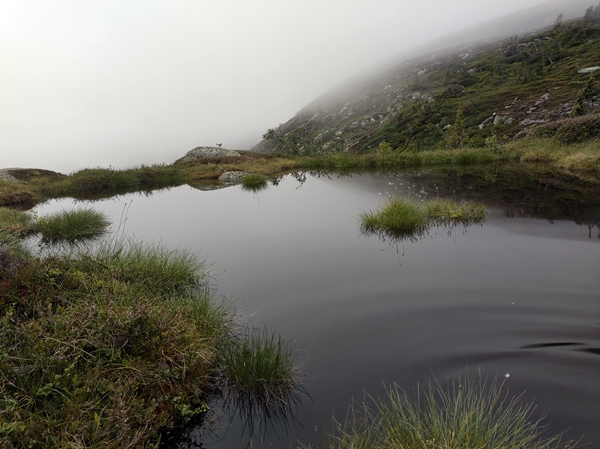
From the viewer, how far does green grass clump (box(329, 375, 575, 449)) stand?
2.84m

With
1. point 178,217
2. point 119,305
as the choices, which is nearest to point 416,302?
point 119,305

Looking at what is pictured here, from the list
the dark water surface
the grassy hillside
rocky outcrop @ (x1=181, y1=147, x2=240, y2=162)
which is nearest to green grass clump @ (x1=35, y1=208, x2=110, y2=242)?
the dark water surface

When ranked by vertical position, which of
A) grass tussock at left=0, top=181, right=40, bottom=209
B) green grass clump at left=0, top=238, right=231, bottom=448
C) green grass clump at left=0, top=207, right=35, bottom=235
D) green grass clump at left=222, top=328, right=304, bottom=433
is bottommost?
green grass clump at left=222, top=328, right=304, bottom=433

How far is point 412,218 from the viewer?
35.4 ft

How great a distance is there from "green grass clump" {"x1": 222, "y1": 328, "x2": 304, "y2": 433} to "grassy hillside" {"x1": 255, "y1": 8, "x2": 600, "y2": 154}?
120 feet

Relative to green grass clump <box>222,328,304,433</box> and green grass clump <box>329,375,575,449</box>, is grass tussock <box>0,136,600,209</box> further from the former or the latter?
green grass clump <box>222,328,304,433</box>

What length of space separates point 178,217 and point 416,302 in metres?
12.3

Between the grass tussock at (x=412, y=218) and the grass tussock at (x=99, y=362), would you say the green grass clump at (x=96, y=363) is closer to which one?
the grass tussock at (x=99, y=362)

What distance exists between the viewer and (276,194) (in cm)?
2175

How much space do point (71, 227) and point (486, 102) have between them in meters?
93.6

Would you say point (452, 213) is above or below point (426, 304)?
above

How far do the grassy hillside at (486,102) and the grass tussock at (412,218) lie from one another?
2715 cm

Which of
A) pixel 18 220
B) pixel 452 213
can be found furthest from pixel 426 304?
pixel 18 220

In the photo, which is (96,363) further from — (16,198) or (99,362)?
(16,198)
